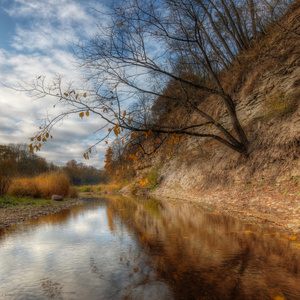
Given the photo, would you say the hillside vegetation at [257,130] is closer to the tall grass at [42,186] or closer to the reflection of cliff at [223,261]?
the reflection of cliff at [223,261]

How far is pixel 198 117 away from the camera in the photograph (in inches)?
757

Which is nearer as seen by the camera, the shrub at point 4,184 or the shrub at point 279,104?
the shrub at point 279,104

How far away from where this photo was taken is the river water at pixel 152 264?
2717 mm

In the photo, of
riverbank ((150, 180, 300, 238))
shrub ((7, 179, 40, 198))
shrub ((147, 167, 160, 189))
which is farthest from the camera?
shrub ((147, 167, 160, 189))

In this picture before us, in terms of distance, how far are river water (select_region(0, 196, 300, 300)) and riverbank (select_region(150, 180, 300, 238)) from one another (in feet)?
2.55

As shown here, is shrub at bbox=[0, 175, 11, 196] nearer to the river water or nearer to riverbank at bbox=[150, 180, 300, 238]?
the river water

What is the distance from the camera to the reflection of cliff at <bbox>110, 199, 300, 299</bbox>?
270cm

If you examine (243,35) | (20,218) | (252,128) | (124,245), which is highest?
(243,35)

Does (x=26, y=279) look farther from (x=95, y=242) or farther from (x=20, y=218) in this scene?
(x=20, y=218)

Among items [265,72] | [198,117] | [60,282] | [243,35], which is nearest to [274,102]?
[265,72]

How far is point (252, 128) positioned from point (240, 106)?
281 centimetres

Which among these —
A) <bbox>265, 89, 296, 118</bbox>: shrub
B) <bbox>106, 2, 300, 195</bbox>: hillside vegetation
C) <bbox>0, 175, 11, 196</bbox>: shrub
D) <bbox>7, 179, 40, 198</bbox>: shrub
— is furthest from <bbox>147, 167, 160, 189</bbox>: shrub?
<bbox>265, 89, 296, 118</bbox>: shrub

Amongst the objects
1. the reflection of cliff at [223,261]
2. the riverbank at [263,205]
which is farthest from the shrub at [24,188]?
the reflection of cliff at [223,261]

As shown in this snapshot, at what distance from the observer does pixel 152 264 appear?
3592mm
